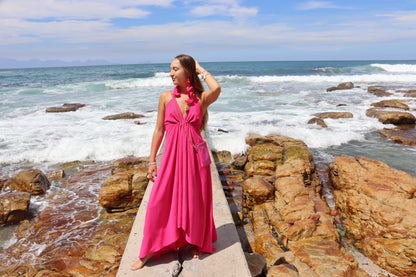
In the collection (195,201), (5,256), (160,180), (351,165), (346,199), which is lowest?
(5,256)

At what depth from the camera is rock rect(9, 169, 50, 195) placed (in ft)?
20.5

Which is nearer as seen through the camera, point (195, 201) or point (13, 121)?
point (195, 201)

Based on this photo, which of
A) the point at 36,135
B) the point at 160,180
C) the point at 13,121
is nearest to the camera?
the point at 160,180

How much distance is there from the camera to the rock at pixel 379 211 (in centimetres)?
379

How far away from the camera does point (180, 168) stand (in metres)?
2.64

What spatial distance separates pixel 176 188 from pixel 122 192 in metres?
3.16

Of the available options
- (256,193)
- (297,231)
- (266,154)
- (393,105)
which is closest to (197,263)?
(297,231)

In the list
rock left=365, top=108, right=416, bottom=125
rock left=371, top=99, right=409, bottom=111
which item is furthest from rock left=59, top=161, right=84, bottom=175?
rock left=371, top=99, right=409, bottom=111

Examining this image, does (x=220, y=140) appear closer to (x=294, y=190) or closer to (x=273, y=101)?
(x=294, y=190)

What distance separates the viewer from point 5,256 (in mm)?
4246

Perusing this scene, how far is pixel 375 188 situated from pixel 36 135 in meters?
11.4

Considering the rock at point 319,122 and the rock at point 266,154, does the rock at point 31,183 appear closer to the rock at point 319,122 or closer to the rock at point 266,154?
the rock at point 266,154

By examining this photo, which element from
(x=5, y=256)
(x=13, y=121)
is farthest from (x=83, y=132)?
(x=5, y=256)

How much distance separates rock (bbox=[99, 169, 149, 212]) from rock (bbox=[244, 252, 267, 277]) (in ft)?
9.20
